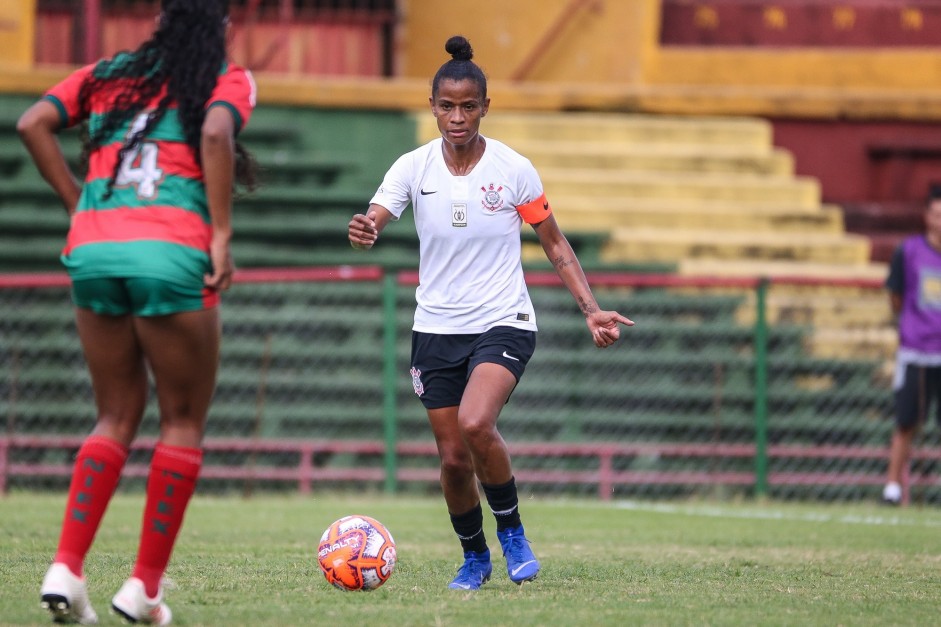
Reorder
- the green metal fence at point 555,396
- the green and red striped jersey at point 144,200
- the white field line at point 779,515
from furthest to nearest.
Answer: the green metal fence at point 555,396
the white field line at point 779,515
the green and red striped jersey at point 144,200

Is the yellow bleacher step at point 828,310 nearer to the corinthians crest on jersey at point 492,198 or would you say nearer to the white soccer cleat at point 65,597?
the corinthians crest on jersey at point 492,198

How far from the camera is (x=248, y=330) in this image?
13984 mm

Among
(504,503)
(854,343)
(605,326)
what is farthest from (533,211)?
(854,343)

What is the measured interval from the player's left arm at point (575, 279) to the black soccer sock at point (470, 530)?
947 millimetres

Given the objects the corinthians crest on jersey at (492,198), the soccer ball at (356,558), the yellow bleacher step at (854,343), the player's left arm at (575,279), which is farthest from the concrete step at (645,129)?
the soccer ball at (356,558)

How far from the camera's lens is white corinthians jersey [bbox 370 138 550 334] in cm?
663

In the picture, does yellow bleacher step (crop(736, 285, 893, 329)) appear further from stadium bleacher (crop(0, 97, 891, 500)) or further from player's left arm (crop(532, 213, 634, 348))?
player's left arm (crop(532, 213, 634, 348))

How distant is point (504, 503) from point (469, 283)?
970mm

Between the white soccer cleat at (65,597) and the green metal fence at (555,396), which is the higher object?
the white soccer cleat at (65,597)

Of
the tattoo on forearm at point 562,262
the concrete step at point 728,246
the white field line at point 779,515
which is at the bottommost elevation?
the white field line at point 779,515

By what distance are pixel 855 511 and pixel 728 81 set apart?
7213 mm

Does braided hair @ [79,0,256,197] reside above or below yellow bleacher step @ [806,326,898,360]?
above

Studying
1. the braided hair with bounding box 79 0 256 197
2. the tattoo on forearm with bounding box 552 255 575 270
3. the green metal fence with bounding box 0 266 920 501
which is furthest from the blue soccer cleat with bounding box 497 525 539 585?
the green metal fence with bounding box 0 266 920 501

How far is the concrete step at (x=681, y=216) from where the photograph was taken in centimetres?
1580
